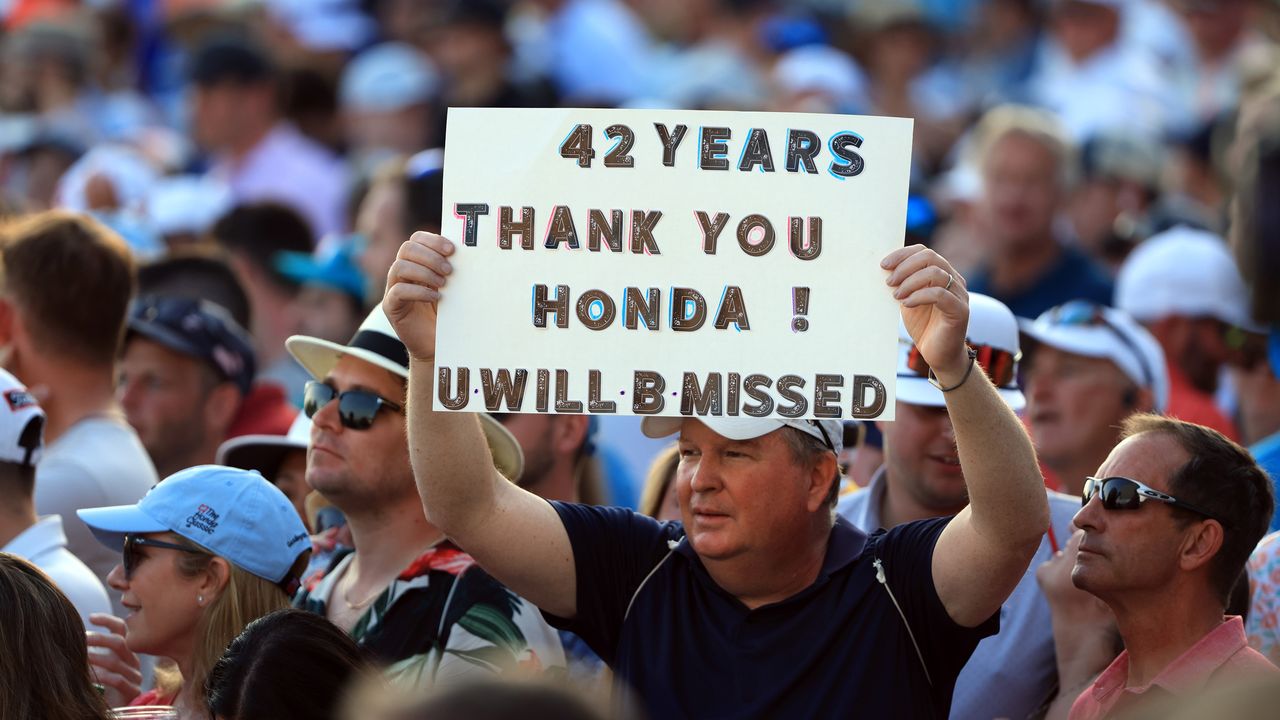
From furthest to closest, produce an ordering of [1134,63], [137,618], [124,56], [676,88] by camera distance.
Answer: [124,56] < [676,88] < [1134,63] < [137,618]

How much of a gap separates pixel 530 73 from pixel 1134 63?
3.87 meters

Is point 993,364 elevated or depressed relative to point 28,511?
elevated

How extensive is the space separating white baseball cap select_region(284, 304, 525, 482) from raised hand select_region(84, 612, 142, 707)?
2.99 ft

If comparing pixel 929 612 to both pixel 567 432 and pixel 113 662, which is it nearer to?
pixel 567 432

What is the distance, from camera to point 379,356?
179 inches

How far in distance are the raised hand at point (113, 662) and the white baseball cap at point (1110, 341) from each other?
10.3 ft

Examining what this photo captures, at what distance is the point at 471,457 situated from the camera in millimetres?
3742

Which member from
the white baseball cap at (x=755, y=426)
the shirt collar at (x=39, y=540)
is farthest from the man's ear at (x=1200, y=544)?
the shirt collar at (x=39, y=540)

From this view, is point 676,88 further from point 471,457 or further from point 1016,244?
point 471,457

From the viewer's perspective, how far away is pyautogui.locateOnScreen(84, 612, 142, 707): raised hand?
4.26 meters

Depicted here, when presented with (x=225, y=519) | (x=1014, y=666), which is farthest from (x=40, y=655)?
(x=1014, y=666)

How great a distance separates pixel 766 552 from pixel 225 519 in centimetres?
133

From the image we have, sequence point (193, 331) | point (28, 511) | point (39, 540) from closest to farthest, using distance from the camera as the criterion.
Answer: point (39, 540) → point (28, 511) → point (193, 331)

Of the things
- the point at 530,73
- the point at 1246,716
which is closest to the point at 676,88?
the point at 530,73
